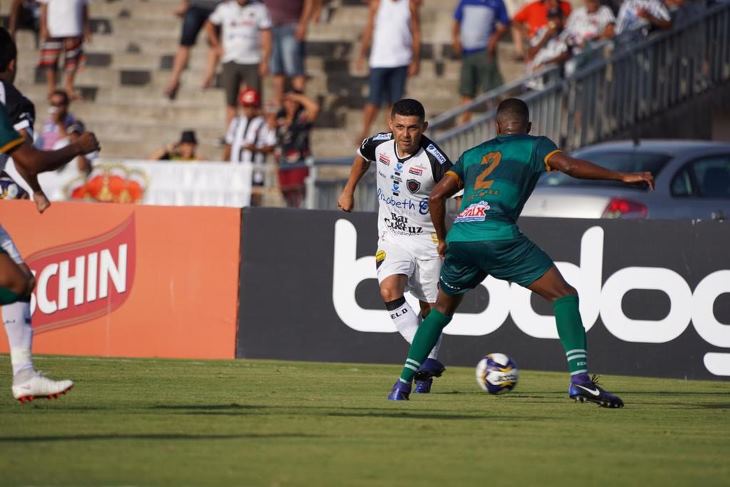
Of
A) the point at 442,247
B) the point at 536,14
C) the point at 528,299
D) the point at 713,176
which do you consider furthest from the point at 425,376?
the point at 536,14

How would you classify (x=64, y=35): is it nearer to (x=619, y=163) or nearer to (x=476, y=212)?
(x=619, y=163)

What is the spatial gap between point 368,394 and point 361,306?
333 centimetres

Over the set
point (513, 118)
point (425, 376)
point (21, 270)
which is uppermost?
point (513, 118)

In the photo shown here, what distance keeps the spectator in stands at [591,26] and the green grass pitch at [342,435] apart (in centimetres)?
1012

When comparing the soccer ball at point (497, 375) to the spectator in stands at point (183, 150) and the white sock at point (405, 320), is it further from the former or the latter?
the spectator in stands at point (183, 150)

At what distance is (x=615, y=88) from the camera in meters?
22.3

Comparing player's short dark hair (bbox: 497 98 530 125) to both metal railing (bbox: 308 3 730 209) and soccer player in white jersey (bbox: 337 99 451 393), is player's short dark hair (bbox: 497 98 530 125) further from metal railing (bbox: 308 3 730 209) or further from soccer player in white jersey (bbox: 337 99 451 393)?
metal railing (bbox: 308 3 730 209)

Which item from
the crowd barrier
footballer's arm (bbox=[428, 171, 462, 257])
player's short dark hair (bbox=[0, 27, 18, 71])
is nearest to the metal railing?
the crowd barrier

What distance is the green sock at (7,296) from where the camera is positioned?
9.31 metres

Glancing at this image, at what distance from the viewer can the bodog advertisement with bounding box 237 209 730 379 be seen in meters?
14.4

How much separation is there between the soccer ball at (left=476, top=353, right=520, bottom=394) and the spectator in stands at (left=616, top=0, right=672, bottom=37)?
11.3 metres

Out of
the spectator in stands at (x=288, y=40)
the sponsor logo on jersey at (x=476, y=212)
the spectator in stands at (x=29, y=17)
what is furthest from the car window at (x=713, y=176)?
the spectator in stands at (x=29, y=17)

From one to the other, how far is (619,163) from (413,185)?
6.71 m

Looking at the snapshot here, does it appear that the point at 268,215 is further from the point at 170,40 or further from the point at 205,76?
the point at 170,40
